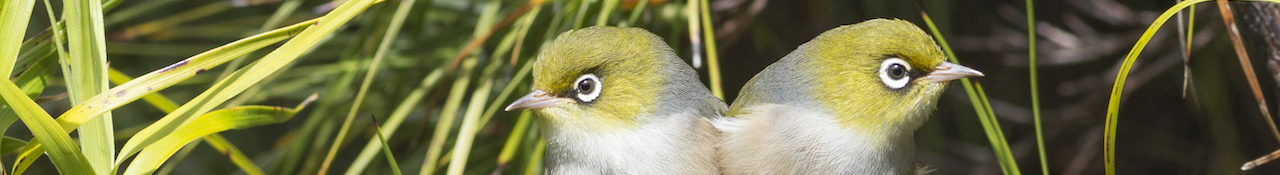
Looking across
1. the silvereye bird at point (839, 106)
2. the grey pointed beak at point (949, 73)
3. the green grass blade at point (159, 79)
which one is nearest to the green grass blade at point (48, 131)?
the green grass blade at point (159, 79)

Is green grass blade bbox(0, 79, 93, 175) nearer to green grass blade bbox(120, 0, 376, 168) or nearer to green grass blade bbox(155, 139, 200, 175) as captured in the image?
green grass blade bbox(120, 0, 376, 168)

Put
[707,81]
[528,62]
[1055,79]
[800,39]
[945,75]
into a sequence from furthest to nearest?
[1055,79] < [800,39] < [707,81] < [528,62] < [945,75]

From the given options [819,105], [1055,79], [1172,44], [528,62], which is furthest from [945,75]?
[1055,79]

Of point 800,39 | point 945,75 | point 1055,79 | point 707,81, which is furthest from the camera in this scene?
point 1055,79

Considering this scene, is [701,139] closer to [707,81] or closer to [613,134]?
[613,134]

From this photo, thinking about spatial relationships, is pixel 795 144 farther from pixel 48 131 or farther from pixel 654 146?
pixel 48 131

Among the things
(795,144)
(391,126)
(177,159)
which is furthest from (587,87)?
(177,159)
